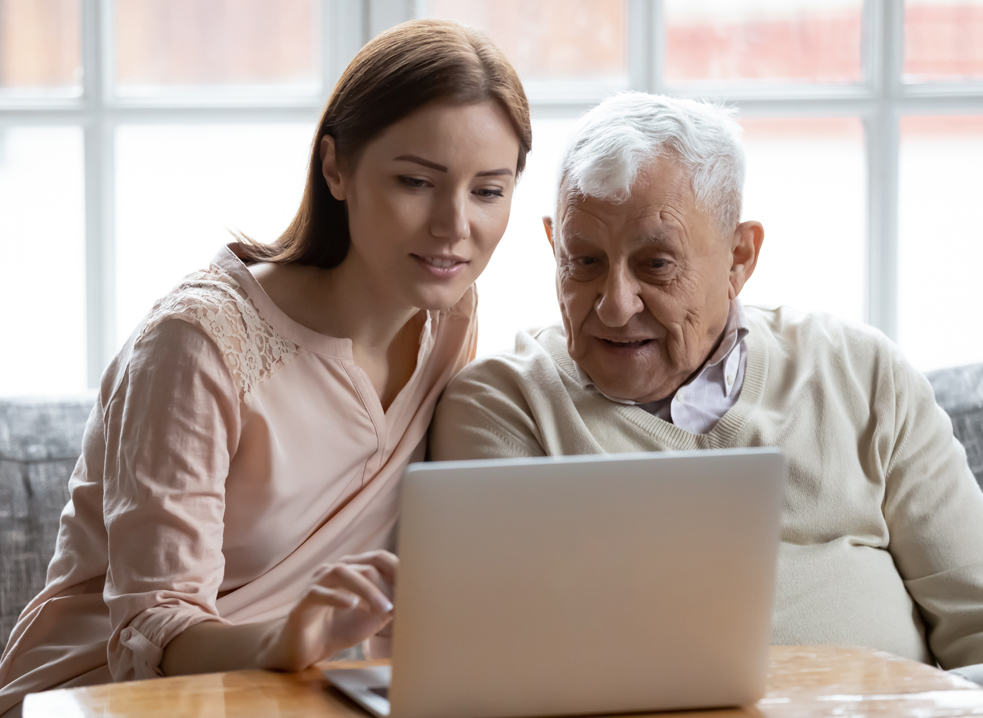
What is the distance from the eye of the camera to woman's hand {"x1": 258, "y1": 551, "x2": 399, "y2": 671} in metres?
0.97

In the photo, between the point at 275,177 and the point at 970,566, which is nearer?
the point at 970,566

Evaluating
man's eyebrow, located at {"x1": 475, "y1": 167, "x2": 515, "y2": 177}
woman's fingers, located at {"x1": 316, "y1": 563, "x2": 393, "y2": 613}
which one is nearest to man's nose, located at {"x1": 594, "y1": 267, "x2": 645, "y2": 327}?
man's eyebrow, located at {"x1": 475, "y1": 167, "x2": 515, "y2": 177}

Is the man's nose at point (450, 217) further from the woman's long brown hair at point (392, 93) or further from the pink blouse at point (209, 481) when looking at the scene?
the pink blouse at point (209, 481)

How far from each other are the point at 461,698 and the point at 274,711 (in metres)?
0.17

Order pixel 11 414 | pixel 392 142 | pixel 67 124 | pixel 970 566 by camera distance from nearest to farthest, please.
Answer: pixel 392 142 → pixel 970 566 → pixel 11 414 → pixel 67 124

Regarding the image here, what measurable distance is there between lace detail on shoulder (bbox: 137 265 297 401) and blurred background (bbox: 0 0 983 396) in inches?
46.8

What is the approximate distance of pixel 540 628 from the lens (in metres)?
0.87

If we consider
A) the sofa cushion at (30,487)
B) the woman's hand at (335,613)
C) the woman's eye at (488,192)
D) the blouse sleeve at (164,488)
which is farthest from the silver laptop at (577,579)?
the sofa cushion at (30,487)

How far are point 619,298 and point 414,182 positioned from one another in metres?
0.35

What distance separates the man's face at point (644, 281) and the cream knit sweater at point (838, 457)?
0.25ft

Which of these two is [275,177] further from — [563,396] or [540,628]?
[540,628]

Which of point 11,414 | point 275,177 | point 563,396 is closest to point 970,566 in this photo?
point 563,396

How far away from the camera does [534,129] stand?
2.59 metres

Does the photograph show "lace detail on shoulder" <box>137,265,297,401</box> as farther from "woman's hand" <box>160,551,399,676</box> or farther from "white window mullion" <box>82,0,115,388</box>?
"white window mullion" <box>82,0,115,388</box>
